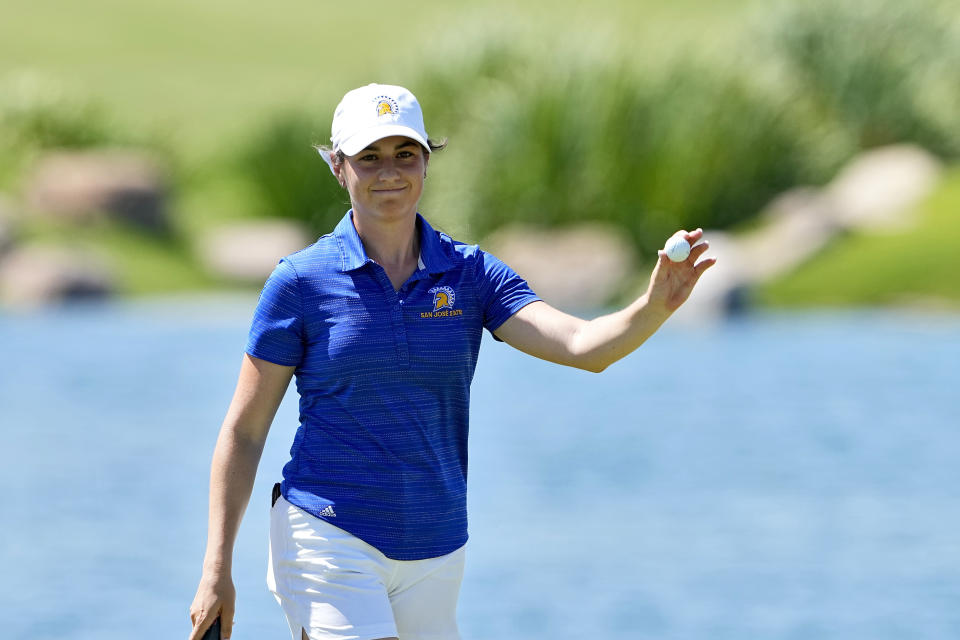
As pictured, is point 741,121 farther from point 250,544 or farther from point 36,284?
point 250,544

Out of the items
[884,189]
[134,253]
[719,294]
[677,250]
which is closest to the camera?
[677,250]

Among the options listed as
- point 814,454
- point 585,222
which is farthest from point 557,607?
point 585,222

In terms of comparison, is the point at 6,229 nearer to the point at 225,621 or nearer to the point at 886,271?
the point at 886,271

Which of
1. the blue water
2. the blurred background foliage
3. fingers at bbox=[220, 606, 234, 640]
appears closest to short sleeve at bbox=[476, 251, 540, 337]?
fingers at bbox=[220, 606, 234, 640]

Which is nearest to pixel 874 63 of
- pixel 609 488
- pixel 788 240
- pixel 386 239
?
pixel 788 240

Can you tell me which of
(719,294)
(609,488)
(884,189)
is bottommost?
(609,488)

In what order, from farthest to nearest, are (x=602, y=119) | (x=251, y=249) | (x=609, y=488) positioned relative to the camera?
(x=251, y=249), (x=602, y=119), (x=609, y=488)

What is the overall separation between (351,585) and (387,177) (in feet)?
2.79

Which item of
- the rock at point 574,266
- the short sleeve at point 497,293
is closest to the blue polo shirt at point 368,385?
the short sleeve at point 497,293

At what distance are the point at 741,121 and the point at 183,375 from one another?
10.4 metres

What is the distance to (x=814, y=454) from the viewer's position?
35.9 ft

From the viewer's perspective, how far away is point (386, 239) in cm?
313

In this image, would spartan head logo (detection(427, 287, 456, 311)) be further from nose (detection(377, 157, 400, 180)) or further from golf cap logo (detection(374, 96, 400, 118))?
golf cap logo (detection(374, 96, 400, 118))

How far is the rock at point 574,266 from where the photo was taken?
19.5 meters
